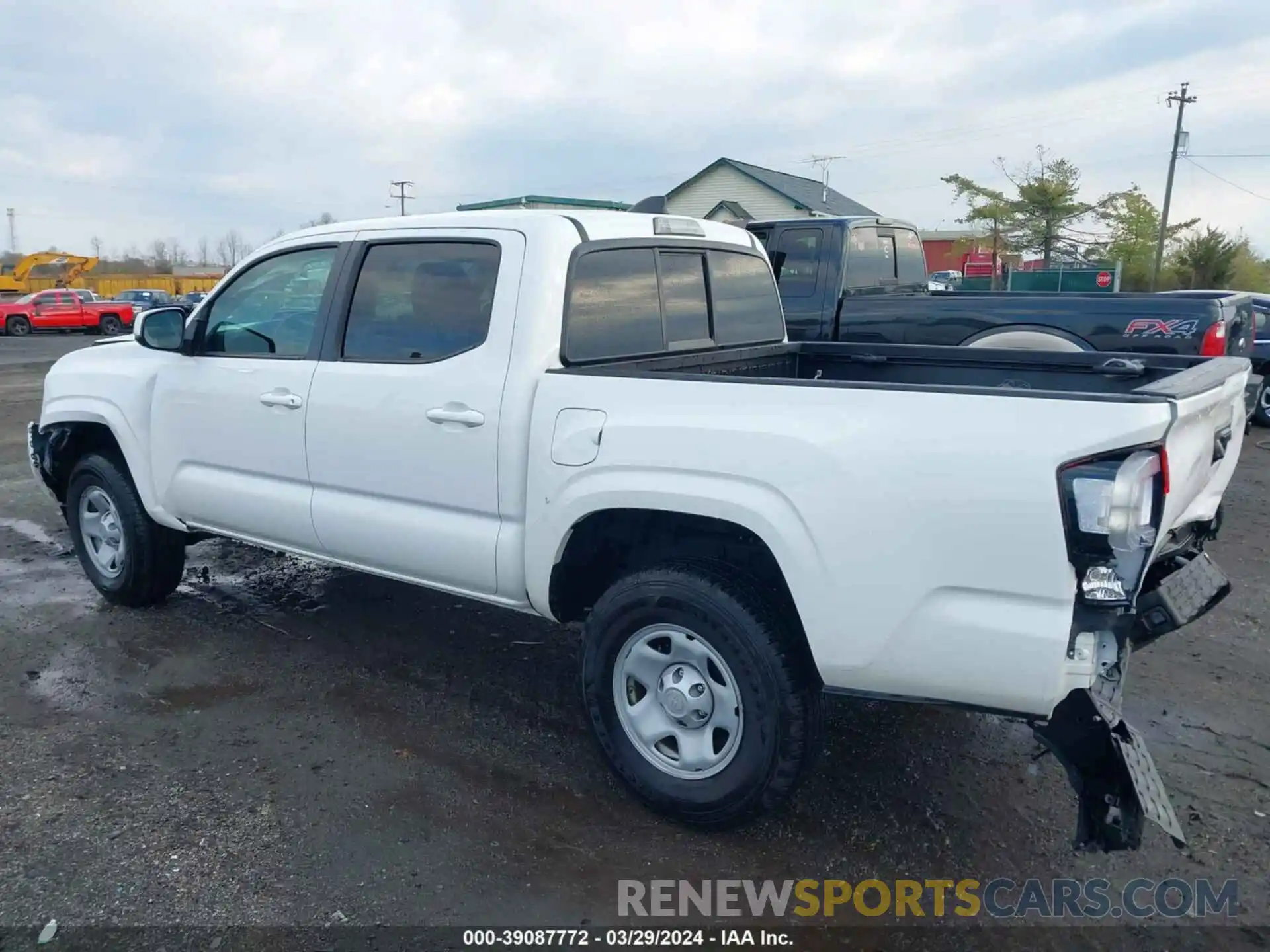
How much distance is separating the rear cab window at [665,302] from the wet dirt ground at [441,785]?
5.16ft

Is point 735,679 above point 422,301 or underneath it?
underneath

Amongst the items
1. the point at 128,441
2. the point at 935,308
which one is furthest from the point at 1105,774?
the point at 935,308

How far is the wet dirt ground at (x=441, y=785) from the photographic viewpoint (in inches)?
114

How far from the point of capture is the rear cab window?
11.8 ft

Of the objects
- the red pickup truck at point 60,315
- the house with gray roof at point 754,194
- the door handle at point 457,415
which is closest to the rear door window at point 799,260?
the door handle at point 457,415

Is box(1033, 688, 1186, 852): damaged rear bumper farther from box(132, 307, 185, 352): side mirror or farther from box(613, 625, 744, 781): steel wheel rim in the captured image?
box(132, 307, 185, 352): side mirror

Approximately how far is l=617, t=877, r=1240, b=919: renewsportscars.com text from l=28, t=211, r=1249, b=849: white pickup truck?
0.27 meters

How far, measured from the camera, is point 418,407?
360cm

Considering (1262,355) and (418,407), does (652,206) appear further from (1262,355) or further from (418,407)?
(1262,355)

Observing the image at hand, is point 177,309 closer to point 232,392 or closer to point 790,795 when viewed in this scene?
point 232,392

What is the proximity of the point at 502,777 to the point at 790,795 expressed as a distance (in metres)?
1.09

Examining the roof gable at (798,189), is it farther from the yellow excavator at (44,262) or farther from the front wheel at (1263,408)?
the yellow excavator at (44,262)

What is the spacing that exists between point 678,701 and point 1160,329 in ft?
17.3

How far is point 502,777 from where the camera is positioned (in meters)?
3.52
